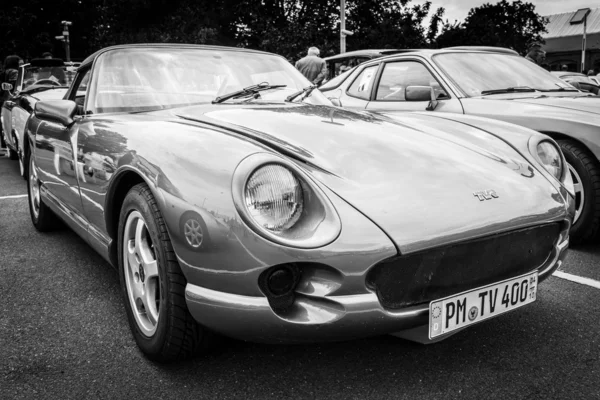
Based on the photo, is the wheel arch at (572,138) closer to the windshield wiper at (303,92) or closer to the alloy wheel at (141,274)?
the windshield wiper at (303,92)

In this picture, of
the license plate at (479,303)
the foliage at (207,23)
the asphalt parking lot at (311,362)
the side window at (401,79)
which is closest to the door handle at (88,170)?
the asphalt parking lot at (311,362)

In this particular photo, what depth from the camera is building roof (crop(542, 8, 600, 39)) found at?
46.8 m

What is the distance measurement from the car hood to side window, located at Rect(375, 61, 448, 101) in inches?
95.6

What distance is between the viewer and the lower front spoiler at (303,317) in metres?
1.75

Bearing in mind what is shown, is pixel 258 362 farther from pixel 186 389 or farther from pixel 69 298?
pixel 69 298

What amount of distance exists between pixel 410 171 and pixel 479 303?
0.53 m

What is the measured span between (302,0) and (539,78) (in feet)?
84.5

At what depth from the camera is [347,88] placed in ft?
18.9

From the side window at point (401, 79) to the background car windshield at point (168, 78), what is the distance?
2006 mm

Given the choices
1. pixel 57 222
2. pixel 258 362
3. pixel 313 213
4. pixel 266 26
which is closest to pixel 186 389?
pixel 258 362

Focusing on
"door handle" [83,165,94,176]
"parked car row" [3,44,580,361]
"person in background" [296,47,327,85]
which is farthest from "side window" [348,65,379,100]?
"door handle" [83,165,94,176]

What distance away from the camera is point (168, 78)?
301 cm

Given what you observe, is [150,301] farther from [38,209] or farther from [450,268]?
[38,209]

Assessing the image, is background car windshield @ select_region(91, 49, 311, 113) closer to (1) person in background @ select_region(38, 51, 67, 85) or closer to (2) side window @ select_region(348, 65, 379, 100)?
(2) side window @ select_region(348, 65, 379, 100)
